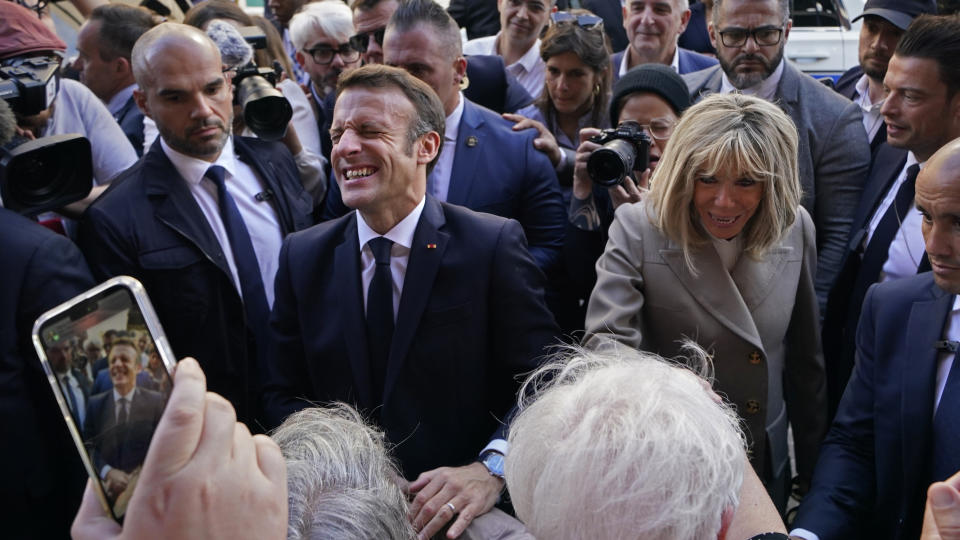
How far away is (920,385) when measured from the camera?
2129 mm

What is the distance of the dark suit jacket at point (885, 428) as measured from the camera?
2.12m

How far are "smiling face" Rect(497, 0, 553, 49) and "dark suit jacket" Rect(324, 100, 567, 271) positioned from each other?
1441 millimetres

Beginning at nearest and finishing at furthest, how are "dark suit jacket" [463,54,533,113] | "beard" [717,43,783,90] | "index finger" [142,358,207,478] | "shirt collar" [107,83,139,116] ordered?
"index finger" [142,358,207,478]
"beard" [717,43,783,90]
"dark suit jacket" [463,54,533,113]
"shirt collar" [107,83,139,116]

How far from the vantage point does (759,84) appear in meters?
3.57

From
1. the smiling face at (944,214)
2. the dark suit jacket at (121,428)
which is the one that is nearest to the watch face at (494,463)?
the smiling face at (944,214)

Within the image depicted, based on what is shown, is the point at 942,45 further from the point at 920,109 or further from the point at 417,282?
the point at 417,282

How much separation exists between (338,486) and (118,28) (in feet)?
11.1

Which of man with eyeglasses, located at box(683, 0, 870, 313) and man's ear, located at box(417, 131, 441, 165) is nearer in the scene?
man's ear, located at box(417, 131, 441, 165)

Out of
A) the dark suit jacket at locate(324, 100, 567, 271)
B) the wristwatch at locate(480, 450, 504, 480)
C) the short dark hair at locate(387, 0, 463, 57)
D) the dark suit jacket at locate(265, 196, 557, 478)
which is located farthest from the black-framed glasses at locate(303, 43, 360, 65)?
the wristwatch at locate(480, 450, 504, 480)

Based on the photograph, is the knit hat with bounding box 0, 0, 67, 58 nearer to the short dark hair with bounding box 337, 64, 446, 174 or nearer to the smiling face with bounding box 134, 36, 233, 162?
the smiling face with bounding box 134, 36, 233, 162

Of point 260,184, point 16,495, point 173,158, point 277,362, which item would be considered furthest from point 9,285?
point 260,184

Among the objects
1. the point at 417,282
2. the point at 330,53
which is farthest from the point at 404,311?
the point at 330,53

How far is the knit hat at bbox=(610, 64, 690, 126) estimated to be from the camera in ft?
10.4

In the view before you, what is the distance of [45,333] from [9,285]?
1331 mm
